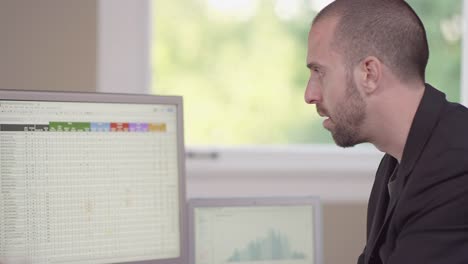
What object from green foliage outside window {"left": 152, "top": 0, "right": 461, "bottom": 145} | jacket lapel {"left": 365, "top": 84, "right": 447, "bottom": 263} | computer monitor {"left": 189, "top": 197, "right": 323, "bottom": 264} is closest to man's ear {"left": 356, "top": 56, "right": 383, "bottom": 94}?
jacket lapel {"left": 365, "top": 84, "right": 447, "bottom": 263}

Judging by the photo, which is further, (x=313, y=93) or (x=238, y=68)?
(x=238, y=68)

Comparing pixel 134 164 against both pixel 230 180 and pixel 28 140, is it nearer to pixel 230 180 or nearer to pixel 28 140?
pixel 28 140

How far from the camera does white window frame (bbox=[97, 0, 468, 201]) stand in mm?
2129

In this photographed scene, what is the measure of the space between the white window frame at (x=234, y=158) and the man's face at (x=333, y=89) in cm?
75

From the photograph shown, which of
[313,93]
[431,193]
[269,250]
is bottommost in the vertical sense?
[269,250]

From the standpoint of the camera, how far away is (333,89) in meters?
1.49

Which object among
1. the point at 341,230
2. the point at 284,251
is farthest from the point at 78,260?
the point at 341,230

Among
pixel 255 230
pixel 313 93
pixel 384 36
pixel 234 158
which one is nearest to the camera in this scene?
pixel 384 36

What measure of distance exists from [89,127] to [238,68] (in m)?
1.01

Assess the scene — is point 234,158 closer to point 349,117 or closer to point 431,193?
point 349,117

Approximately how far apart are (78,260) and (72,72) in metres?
0.82

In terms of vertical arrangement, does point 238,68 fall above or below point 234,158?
above

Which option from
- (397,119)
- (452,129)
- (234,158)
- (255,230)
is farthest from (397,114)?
(234,158)

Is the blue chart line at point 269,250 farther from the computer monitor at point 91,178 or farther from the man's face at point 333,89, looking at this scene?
the man's face at point 333,89
